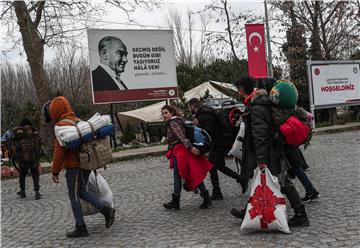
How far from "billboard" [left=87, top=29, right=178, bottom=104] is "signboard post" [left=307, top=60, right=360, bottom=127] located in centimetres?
583

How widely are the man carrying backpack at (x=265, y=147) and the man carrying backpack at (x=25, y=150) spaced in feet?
17.8

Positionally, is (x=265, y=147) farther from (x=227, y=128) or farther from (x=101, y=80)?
(x=101, y=80)

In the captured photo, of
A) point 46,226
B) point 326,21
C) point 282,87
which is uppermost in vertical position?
point 326,21

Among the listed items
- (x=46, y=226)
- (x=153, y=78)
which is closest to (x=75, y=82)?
(x=153, y=78)

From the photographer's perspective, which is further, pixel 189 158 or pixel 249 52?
pixel 249 52

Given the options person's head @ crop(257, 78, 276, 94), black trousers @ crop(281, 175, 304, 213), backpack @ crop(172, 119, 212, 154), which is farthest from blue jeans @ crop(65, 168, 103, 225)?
person's head @ crop(257, 78, 276, 94)

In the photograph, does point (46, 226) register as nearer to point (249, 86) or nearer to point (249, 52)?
point (249, 86)

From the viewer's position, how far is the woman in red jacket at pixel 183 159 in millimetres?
6574

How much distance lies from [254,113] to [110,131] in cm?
191

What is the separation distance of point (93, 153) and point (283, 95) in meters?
2.42

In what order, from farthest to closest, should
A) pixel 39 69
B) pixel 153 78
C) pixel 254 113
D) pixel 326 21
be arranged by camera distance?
pixel 326 21 → pixel 153 78 → pixel 39 69 → pixel 254 113

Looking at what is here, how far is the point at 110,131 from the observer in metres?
5.96

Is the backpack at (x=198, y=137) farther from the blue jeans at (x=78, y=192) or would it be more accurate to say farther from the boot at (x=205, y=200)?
the blue jeans at (x=78, y=192)

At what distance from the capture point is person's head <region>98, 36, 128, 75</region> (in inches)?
705
